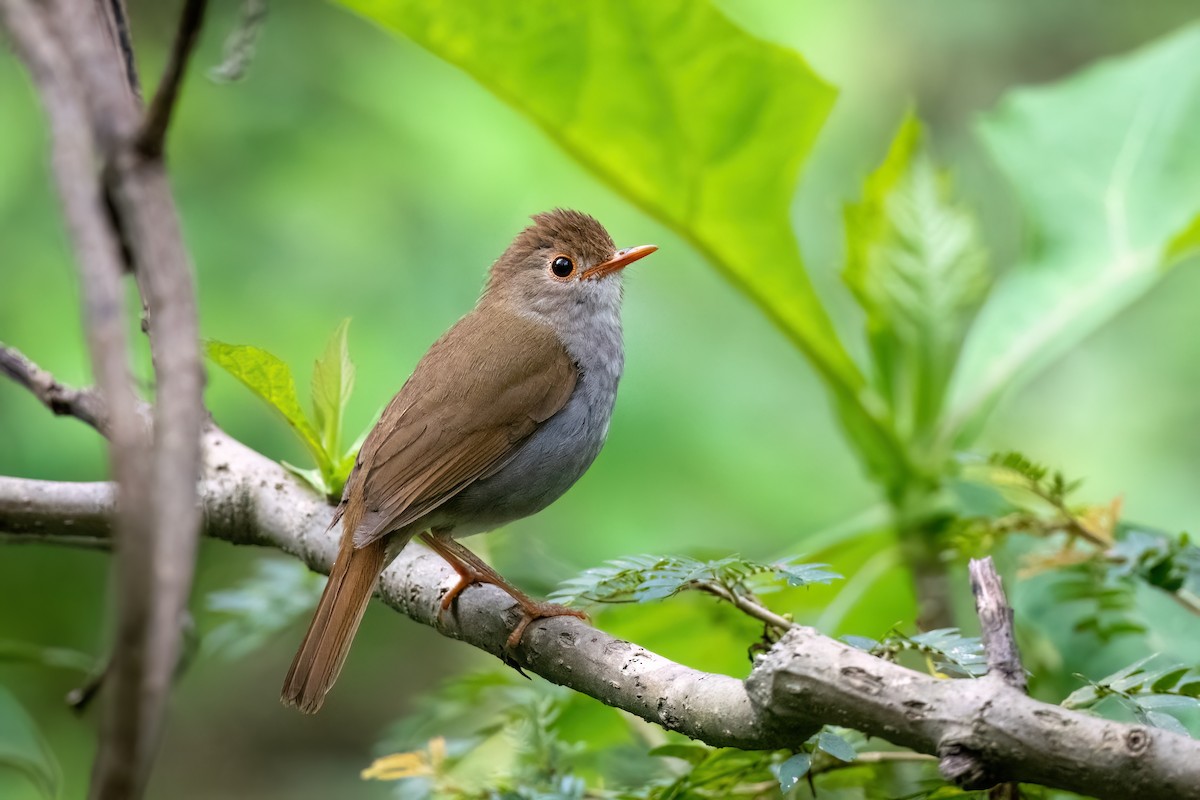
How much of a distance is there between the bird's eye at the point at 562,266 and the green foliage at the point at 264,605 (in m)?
1.27

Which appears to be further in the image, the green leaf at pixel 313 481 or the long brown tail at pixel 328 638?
the green leaf at pixel 313 481

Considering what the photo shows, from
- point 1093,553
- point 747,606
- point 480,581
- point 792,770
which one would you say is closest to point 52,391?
point 480,581

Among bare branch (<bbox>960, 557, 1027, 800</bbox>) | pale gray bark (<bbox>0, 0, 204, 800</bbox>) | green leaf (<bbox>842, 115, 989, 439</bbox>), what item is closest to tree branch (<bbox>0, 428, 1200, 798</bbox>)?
bare branch (<bbox>960, 557, 1027, 800</bbox>)

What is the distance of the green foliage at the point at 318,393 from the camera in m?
2.55

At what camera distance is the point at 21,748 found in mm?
2697

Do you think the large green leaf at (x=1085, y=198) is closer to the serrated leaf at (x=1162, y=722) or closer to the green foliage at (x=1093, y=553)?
the green foliage at (x=1093, y=553)

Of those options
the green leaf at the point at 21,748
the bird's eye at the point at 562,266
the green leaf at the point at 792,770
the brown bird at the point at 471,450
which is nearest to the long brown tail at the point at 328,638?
the brown bird at the point at 471,450

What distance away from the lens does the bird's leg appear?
8.20 feet

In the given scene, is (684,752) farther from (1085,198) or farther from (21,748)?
(1085,198)

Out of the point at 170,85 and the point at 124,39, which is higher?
the point at 124,39

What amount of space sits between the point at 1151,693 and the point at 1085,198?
2.53 metres

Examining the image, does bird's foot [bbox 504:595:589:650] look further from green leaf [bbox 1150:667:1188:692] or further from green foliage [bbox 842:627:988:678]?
green leaf [bbox 1150:667:1188:692]

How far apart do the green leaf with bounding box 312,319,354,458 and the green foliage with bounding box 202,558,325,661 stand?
18.5 inches

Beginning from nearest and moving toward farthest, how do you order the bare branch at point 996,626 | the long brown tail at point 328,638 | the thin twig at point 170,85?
1. the thin twig at point 170,85
2. the bare branch at point 996,626
3. the long brown tail at point 328,638
